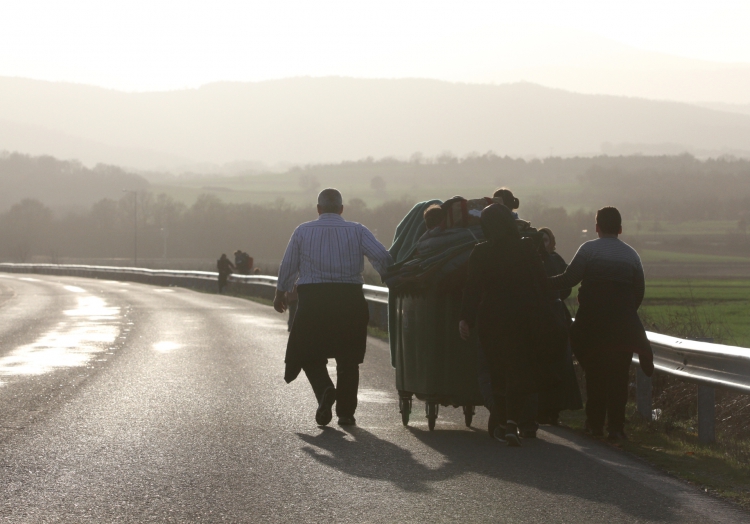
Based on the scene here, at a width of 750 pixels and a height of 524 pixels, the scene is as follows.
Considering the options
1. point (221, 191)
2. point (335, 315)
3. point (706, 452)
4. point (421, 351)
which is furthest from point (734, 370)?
point (221, 191)

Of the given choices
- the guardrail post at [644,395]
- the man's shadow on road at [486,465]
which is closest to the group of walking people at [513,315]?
the man's shadow on road at [486,465]

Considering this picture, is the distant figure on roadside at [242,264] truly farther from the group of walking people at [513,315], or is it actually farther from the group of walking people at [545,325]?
the group of walking people at [545,325]

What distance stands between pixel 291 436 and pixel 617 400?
100 inches

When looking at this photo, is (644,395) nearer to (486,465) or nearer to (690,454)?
(690,454)

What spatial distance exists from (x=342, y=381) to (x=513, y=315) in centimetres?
178

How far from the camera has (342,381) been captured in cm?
896

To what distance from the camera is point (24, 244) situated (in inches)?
5349

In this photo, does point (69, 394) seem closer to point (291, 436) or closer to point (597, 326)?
point (291, 436)

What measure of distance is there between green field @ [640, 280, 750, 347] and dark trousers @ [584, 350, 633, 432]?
10.6 ft

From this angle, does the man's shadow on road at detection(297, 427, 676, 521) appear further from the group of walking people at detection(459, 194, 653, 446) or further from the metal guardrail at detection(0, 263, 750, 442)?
the metal guardrail at detection(0, 263, 750, 442)

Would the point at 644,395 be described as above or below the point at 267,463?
above

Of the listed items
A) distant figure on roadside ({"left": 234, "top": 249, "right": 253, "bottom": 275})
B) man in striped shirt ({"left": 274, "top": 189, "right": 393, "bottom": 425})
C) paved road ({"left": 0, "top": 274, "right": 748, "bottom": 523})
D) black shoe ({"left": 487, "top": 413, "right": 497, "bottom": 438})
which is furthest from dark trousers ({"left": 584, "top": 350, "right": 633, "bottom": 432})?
distant figure on roadside ({"left": 234, "top": 249, "right": 253, "bottom": 275})

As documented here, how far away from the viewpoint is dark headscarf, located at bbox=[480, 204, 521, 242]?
796 centimetres

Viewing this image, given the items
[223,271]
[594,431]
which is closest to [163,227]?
[223,271]
